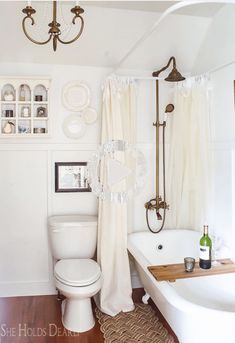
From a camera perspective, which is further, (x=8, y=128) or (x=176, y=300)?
(x=8, y=128)

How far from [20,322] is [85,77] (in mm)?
2280

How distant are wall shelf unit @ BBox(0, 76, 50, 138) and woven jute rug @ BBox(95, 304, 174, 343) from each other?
1768mm

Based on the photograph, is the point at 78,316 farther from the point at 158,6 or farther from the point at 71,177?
the point at 158,6

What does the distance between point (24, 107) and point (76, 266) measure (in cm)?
156

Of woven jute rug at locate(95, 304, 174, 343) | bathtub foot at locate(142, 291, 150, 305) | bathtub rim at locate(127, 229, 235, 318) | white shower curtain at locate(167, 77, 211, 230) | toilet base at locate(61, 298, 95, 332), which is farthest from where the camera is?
bathtub foot at locate(142, 291, 150, 305)

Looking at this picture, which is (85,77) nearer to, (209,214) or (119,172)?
(119,172)

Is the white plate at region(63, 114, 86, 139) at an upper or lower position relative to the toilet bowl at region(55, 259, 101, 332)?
upper

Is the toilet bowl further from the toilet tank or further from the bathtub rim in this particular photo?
the bathtub rim

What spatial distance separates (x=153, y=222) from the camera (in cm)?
331

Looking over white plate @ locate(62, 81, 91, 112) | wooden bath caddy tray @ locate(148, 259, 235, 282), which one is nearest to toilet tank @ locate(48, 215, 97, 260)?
wooden bath caddy tray @ locate(148, 259, 235, 282)

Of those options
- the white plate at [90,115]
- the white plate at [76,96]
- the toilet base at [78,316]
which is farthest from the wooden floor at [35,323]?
the white plate at [76,96]

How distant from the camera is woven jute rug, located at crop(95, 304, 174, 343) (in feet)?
7.88

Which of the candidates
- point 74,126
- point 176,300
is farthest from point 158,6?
point 176,300

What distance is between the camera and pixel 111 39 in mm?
2873
